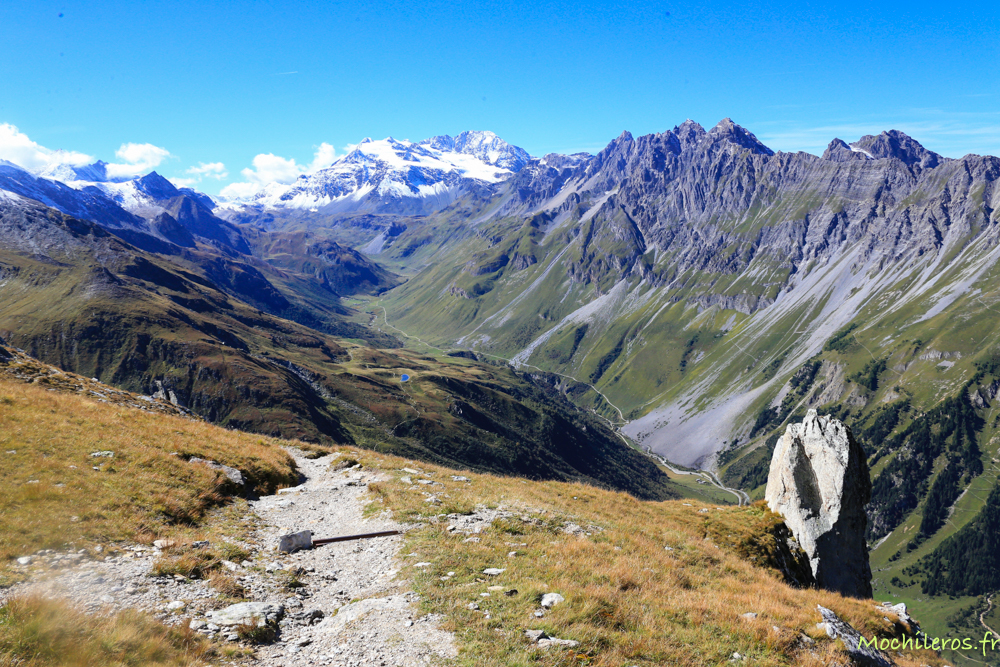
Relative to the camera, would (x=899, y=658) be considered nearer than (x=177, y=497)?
Yes

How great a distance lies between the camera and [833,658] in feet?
43.8

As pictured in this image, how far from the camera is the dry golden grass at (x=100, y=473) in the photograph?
15.8 m

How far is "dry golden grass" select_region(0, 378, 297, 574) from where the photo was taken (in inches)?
622

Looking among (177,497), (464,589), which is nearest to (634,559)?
(464,589)

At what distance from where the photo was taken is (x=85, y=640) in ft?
34.2

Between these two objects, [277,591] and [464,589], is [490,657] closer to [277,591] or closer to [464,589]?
[464,589]

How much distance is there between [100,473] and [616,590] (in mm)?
21198

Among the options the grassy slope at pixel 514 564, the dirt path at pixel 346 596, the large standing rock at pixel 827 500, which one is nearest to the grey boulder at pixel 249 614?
the dirt path at pixel 346 596

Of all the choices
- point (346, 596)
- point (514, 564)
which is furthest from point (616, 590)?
point (346, 596)

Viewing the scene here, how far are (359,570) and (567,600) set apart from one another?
7.95 meters

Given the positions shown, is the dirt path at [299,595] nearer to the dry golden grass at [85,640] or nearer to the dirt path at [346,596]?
the dirt path at [346,596]

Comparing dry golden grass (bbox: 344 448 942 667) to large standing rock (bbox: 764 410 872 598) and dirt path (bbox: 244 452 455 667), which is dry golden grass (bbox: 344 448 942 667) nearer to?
dirt path (bbox: 244 452 455 667)

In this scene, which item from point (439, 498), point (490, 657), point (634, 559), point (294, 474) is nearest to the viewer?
point (490, 657)

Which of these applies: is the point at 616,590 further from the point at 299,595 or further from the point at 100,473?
the point at 100,473
